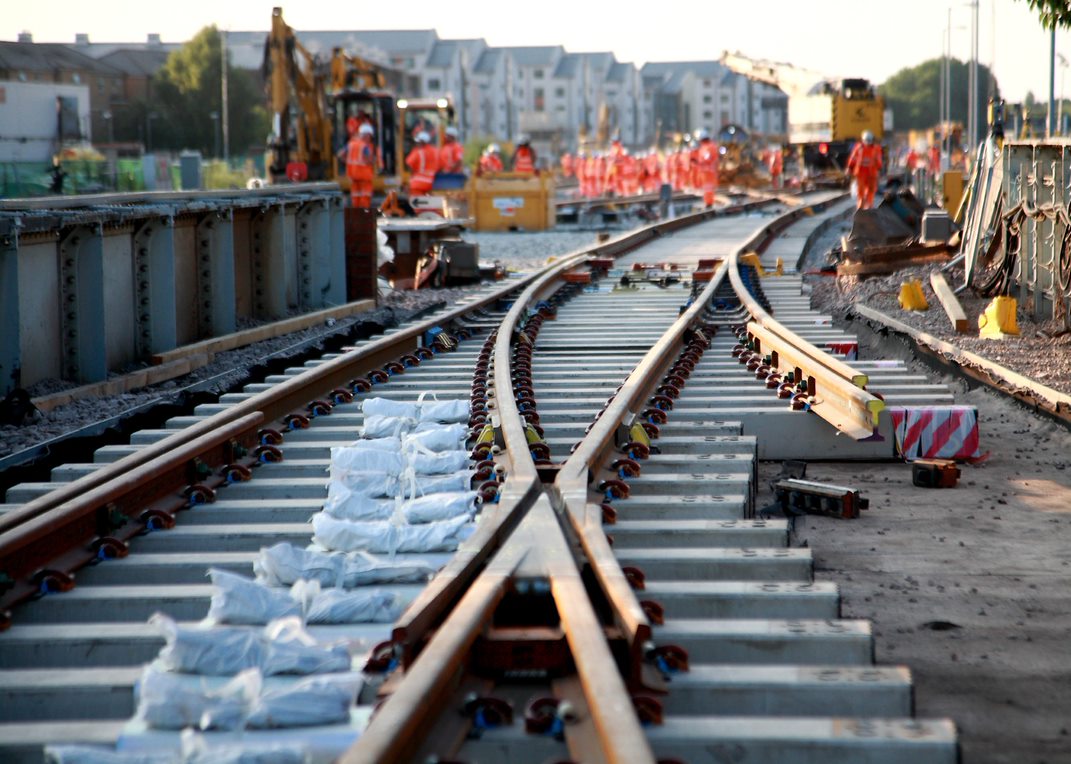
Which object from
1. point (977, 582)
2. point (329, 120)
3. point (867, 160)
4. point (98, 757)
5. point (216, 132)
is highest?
point (216, 132)

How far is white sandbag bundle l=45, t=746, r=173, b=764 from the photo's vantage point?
3.01 m

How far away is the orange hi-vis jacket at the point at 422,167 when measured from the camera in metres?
34.1

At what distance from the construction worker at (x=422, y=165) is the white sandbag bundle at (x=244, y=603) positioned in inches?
1198

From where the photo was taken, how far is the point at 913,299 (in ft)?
48.0

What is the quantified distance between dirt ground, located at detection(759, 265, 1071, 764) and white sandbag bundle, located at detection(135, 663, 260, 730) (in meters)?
1.91

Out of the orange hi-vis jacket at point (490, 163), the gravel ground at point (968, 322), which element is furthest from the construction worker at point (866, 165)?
the orange hi-vis jacket at point (490, 163)

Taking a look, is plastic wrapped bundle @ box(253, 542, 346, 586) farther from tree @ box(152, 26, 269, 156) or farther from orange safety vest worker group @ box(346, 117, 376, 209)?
tree @ box(152, 26, 269, 156)

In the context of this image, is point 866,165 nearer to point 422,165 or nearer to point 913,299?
point 422,165

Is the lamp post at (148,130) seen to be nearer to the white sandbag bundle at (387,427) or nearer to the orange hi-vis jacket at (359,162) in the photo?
the orange hi-vis jacket at (359,162)

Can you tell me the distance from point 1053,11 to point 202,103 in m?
81.5

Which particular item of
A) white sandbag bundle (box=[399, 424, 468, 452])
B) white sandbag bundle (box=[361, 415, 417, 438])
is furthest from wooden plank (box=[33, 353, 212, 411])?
white sandbag bundle (box=[399, 424, 468, 452])

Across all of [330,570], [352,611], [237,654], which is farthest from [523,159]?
[237,654]

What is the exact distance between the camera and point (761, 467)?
7.65m

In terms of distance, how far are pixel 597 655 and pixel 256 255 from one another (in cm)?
1128
